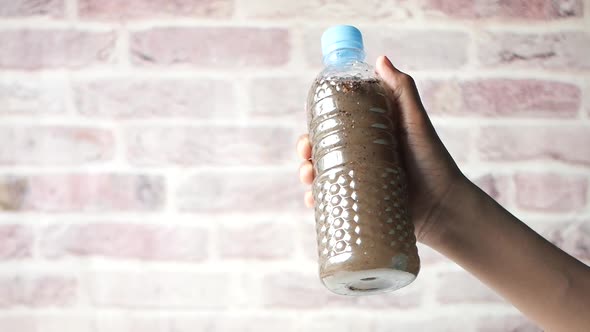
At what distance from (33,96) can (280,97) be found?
517 mm

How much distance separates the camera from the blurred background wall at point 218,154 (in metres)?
1.40

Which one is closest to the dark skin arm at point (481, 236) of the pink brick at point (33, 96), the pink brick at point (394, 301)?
the pink brick at point (394, 301)

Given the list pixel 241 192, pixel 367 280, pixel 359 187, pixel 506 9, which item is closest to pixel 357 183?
pixel 359 187

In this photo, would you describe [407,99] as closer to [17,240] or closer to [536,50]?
[536,50]

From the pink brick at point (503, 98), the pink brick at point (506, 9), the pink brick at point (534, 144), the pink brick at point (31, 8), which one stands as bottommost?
the pink brick at point (534, 144)

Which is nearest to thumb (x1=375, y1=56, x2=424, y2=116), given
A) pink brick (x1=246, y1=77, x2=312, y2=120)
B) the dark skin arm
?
the dark skin arm

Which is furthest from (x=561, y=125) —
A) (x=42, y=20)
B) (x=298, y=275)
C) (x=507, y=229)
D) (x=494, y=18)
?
(x=42, y=20)

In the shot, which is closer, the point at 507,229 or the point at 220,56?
the point at 507,229

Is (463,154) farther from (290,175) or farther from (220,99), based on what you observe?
(220,99)

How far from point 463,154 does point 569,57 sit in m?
0.31

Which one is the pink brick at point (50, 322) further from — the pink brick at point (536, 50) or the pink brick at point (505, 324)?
the pink brick at point (536, 50)

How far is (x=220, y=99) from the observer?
55.5 inches

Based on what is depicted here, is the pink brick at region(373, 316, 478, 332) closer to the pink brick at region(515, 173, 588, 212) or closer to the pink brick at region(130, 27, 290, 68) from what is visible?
the pink brick at region(515, 173, 588, 212)

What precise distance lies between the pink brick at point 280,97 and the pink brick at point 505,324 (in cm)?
56
